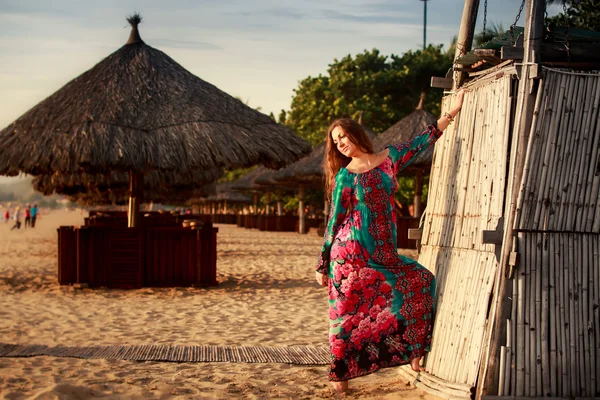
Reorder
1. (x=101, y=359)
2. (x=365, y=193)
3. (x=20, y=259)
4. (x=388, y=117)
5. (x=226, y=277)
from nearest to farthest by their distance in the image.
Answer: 1. (x=365, y=193)
2. (x=101, y=359)
3. (x=226, y=277)
4. (x=20, y=259)
5. (x=388, y=117)

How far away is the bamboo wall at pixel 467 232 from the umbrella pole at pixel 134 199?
25.0 ft

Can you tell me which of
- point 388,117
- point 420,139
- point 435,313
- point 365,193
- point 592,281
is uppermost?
point 388,117

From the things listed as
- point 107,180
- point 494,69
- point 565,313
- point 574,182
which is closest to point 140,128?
point 494,69

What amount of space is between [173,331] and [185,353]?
1240 millimetres

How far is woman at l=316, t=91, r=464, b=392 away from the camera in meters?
4.18

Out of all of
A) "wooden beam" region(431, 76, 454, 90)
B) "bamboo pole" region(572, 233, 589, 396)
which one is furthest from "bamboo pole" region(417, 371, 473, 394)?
"wooden beam" region(431, 76, 454, 90)

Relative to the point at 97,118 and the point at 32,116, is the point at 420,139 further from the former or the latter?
the point at 32,116

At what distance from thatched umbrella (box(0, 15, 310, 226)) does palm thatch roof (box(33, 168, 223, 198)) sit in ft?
26.0

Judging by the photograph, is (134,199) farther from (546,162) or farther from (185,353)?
(546,162)

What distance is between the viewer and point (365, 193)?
420cm

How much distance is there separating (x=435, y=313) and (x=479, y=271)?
457 mm

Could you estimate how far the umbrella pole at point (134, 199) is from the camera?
38.1 ft

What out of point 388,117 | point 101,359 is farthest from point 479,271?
point 388,117

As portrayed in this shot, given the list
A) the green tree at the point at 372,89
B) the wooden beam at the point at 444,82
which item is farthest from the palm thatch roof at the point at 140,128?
the green tree at the point at 372,89
